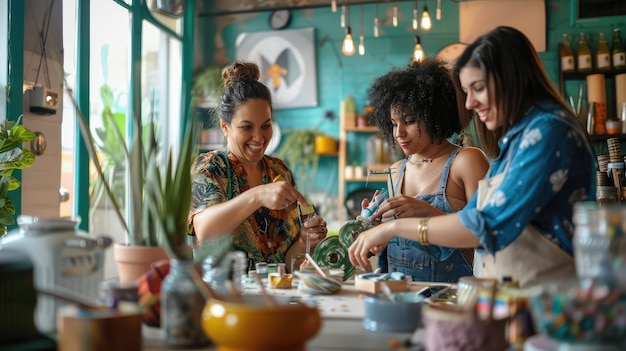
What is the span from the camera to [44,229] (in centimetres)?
136

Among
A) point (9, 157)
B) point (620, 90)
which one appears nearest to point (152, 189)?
point (9, 157)

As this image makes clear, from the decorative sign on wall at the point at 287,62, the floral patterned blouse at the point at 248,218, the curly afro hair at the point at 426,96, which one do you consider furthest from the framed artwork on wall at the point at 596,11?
the floral patterned blouse at the point at 248,218

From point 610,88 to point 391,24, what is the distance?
228 cm

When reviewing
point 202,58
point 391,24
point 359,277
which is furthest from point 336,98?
point 359,277

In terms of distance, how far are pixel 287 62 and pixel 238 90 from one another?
4100 millimetres

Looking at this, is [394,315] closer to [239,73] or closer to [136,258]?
[136,258]

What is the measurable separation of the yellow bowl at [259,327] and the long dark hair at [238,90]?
1743mm

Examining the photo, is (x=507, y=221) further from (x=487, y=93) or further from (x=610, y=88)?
(x=610, y=88)

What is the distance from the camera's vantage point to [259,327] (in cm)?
109

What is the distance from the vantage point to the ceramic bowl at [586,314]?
1.00 metres

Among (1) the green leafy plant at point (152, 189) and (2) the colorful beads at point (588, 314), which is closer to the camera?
(2) the colorful beads at point (588, 314)

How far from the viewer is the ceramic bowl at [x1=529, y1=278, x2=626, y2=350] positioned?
100cm

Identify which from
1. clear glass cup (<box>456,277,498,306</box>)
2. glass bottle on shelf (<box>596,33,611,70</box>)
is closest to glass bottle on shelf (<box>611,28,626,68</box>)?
glass bottle on shelf (<box>596,33,611,70</box>)

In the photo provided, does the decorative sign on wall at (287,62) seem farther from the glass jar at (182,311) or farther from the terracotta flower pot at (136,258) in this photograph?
the glass jar at (182,311)
